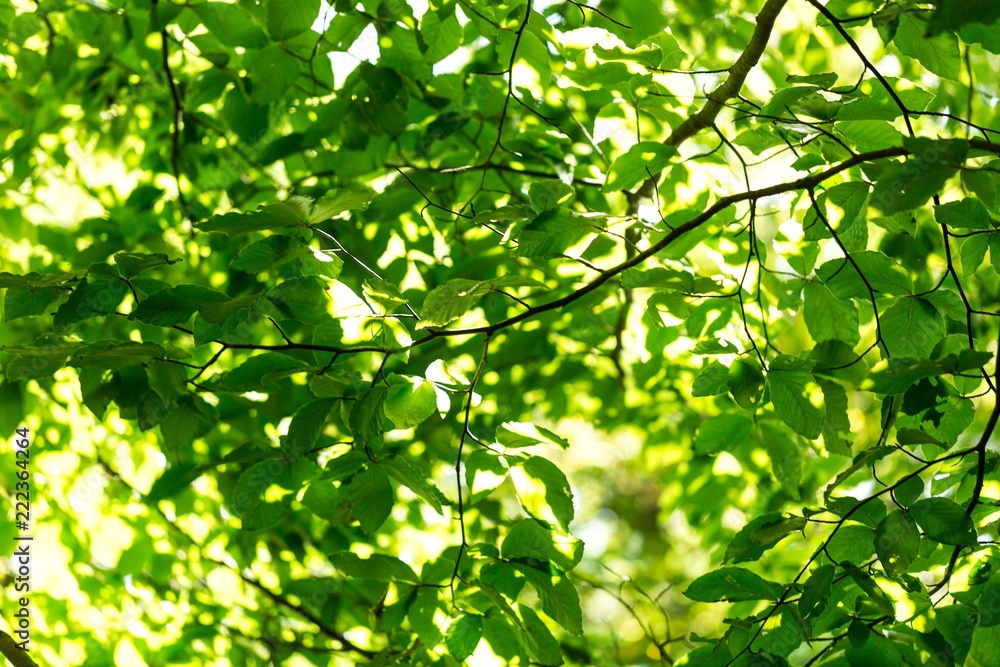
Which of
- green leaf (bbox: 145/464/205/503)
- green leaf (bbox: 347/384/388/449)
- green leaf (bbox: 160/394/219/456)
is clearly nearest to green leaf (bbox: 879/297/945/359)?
green leaf (bbox: 347/384/388/449)

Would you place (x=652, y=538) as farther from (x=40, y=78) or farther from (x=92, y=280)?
(x=92, y=280)

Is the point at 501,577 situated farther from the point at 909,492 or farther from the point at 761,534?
the point at 909,492

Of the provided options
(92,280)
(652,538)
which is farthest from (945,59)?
(652,538)

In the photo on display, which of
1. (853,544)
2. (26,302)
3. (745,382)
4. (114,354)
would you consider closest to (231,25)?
(26,302)

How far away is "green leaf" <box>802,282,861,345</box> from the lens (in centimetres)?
138

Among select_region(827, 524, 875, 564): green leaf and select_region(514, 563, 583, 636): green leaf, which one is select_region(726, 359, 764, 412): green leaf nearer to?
select_region(827, 524, 875, 564): green leaf

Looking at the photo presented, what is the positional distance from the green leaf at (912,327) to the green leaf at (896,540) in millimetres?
246

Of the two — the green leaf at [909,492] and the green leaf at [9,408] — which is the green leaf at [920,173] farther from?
the green leaf at [9,408]

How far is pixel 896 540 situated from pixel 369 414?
677 millimetres

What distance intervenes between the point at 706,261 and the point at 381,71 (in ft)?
3.19

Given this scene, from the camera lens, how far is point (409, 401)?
3.55 ft

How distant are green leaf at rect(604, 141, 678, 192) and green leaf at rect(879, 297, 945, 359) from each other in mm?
440

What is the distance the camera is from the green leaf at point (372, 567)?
1.22 m

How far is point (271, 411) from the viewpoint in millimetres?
1727
